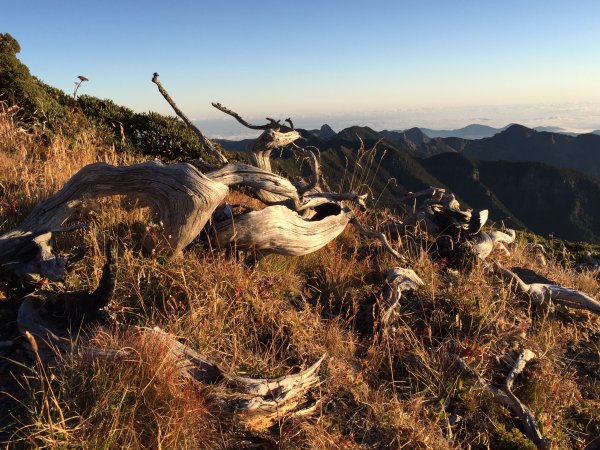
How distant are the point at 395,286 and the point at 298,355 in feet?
5.82

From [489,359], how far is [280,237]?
2.79m

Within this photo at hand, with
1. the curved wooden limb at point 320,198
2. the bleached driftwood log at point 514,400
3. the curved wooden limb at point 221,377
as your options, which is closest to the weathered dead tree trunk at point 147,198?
the curved wooden limb at point 221,377

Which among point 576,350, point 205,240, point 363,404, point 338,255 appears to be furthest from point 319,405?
point 576,350

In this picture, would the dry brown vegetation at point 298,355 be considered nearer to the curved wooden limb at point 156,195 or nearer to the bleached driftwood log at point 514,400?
the bleached driftwood log at point 514,400

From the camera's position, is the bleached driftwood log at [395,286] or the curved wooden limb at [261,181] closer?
the bleached driftwood log at [395,286]

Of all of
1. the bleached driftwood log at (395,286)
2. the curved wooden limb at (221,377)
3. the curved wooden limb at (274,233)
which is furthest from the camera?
the curved wooden limb at (274,233)

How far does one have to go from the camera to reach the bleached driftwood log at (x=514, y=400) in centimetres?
374

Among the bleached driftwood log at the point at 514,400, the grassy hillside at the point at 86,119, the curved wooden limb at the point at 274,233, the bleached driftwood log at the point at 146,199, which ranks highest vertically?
the grassy hillside at the point at 86,119

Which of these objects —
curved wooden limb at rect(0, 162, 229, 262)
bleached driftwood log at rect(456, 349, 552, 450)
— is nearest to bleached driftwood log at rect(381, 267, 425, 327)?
bleached driftwood log at rect(456, 349, 552, 450)

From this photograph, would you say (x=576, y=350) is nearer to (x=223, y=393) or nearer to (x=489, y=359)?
(x=489, y=359)

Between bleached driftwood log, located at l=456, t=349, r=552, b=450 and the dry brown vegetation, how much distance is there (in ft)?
0.27

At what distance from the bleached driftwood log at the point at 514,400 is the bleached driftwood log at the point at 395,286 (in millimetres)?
882

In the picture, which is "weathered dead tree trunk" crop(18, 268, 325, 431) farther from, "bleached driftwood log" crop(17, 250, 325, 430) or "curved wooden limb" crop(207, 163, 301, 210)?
"curved wooden limb" crop(207, 163, 301, 210)

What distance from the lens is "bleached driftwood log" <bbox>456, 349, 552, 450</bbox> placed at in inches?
147
